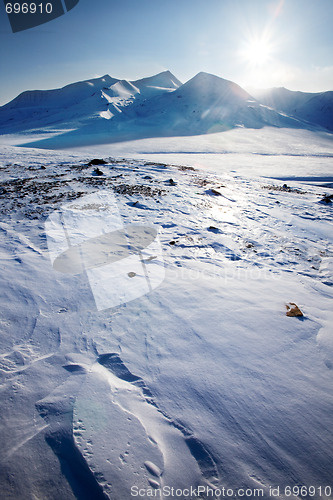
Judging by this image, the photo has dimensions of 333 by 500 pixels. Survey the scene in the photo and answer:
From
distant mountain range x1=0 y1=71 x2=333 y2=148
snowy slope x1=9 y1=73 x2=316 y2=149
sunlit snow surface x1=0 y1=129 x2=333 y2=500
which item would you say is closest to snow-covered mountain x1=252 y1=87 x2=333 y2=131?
distant mountain range x1=0 y1=71 x2=333 y2=148

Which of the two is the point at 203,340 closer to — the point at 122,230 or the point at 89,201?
the point at 122,230

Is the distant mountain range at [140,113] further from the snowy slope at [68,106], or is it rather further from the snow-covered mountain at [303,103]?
the snow-covered mountain at [303,103]

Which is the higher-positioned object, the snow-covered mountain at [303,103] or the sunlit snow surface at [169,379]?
the snow-covered mountain at [303,103]

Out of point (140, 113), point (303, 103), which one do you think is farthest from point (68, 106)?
point (303, 103)

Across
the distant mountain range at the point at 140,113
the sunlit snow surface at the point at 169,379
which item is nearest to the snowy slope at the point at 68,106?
the distant mountain range at the point at 140,113

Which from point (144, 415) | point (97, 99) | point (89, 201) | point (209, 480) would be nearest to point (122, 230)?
point (89, 201)

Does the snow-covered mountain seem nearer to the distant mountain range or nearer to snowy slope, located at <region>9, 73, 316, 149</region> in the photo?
the distant mountain range
